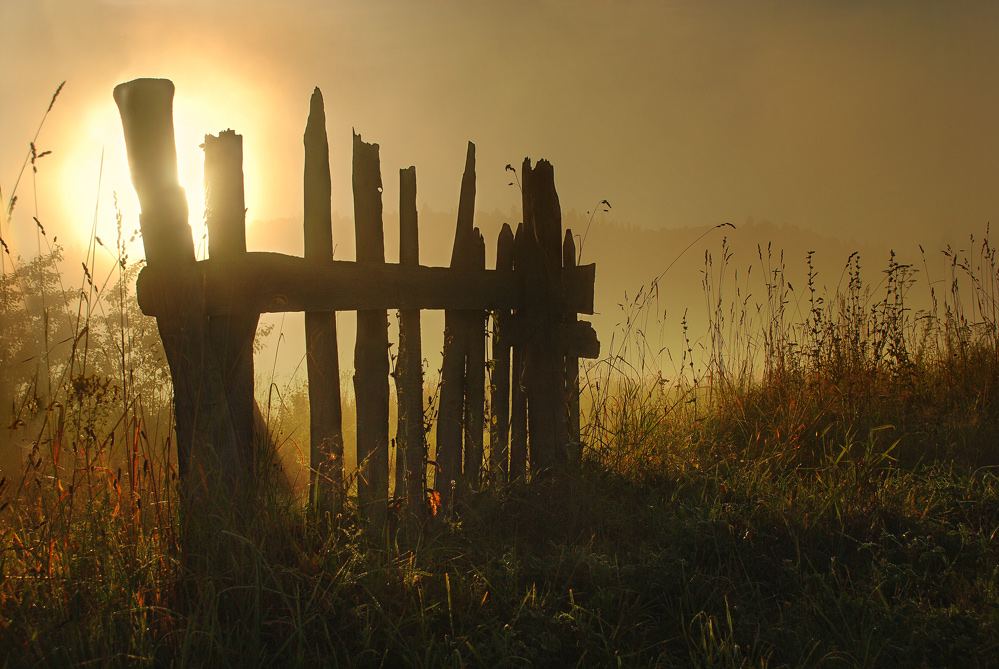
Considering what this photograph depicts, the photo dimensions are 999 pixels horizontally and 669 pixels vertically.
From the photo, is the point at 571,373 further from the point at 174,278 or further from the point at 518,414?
the point at 174,278

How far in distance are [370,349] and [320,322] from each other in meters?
0.30

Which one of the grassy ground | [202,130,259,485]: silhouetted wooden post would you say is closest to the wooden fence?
[202,130,259,485]: silhouetted wooden post

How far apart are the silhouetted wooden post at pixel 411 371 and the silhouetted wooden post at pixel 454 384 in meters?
0.18

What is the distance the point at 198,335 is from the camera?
9.40 feet

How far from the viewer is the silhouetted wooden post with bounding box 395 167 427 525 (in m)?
3.48

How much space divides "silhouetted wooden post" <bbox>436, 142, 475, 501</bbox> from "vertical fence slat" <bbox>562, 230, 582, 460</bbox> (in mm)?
758

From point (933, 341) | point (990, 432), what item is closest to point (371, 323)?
point (990, 432)

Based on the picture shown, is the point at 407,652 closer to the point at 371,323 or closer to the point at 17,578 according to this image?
the point at 17,578

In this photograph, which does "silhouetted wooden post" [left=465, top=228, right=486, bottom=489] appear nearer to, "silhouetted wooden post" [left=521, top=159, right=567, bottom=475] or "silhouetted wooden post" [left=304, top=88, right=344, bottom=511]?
"silhouetted wooden post" [left=521, top=159, right=567, bottom=475]

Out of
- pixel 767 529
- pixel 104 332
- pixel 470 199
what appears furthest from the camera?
pixel 104 332

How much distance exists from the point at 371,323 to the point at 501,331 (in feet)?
2.97

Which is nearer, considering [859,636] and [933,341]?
[859,636]

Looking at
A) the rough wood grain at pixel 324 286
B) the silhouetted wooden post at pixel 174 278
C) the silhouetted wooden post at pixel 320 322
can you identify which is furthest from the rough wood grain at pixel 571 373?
the silhouetted wooden post at pixel 174 278

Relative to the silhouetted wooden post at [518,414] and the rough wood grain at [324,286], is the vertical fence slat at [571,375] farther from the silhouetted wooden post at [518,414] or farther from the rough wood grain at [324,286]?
the rough wood grain at [324,286]
